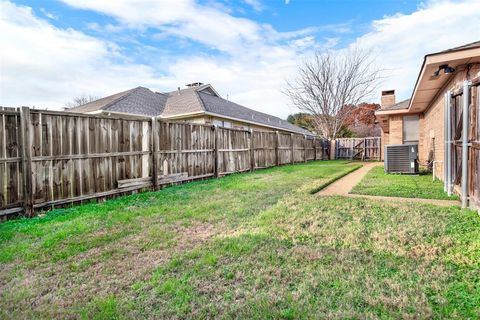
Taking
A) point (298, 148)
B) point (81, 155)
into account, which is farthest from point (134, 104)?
point (81, 155)

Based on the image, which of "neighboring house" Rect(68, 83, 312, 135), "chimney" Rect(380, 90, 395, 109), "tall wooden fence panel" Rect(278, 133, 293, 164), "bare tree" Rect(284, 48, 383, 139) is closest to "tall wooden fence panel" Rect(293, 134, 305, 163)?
"tall wooden fence panel" Rect(278, 133, 293, 164)

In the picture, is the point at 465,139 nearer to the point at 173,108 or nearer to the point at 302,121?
the point at 173,108

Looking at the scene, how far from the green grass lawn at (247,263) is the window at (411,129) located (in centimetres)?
1049

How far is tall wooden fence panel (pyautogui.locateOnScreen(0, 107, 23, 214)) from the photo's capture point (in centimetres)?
411

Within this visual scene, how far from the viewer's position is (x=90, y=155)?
534 cm

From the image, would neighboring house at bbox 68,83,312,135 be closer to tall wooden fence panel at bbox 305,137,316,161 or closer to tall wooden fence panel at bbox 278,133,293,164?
tall wooden fence panel at bbox 278,133,293,164

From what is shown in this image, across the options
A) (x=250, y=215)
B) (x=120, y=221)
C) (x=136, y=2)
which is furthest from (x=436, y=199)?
(x=136, y=2)

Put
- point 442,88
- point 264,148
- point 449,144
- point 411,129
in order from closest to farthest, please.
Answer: point 449,144, point 442,88, point 264,148, point 411,129

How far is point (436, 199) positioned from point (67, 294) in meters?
5.81

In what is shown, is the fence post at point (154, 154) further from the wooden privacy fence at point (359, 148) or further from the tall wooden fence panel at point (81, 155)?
the wooden privacy fence at point (359, 148)

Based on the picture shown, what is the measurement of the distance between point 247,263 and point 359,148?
21584 mm

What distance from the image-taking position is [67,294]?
2117mm

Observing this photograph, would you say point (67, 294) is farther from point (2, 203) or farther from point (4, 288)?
point (2, 203)

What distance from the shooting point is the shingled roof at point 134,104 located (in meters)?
13.6
